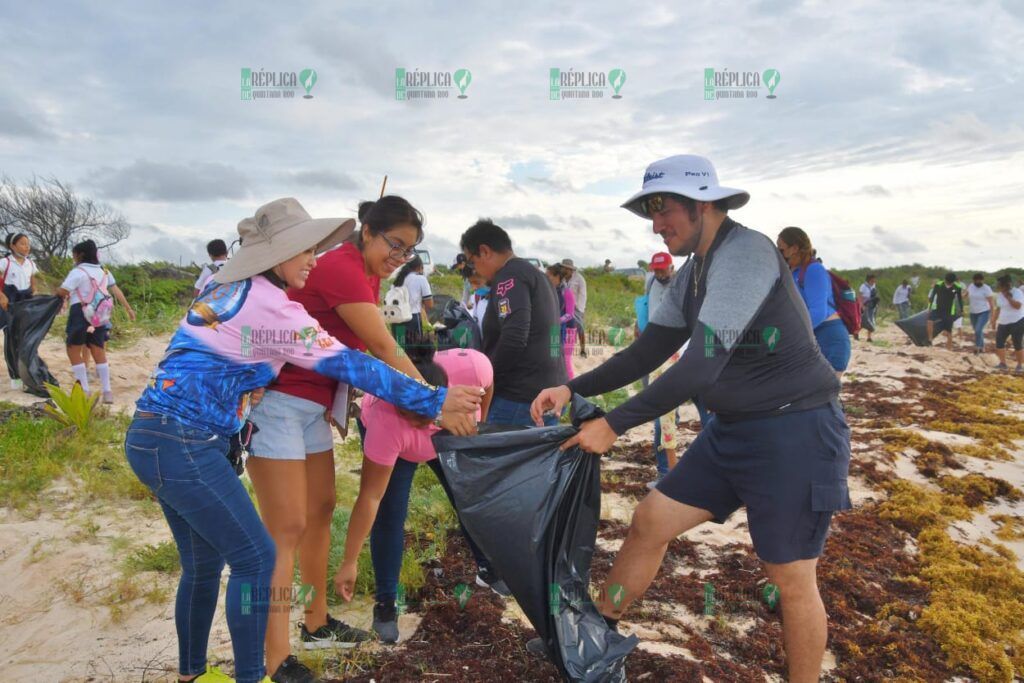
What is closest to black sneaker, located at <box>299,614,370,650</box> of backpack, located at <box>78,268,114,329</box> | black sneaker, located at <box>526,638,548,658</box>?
black sneaker, located at <box>526,638,548,658</box>


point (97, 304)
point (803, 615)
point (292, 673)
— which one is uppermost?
point (97, 304)

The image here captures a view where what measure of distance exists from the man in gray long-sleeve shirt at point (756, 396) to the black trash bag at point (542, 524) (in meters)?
0.15

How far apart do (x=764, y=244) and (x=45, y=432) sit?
606 centimetres

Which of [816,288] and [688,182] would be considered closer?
[688,182]

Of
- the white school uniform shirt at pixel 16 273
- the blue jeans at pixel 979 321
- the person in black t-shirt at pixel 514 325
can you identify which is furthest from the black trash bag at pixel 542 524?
the blue jeans at pixel 979 321

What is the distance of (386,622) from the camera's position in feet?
9.81

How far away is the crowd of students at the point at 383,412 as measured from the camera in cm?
212

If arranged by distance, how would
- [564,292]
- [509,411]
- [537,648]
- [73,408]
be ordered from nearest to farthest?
[537,648], [509,411], [73,408], [564,292]

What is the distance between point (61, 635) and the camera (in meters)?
3.23

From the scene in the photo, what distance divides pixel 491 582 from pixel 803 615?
66.1 inches

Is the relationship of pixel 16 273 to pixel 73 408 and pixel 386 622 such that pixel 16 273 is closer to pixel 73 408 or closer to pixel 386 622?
pixel 73 408

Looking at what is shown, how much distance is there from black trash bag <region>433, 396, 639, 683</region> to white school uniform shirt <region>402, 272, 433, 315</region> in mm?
5556

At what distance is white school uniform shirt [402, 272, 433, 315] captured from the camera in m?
8.11

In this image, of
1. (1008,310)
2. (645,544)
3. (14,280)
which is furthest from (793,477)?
(1008,310)
